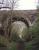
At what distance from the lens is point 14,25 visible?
230 centimetres

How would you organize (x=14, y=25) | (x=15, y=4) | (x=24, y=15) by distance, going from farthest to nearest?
(x=15, y=4) < (x=24, y=15) < (x=14, y=25)

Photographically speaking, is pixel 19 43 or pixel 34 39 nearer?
pixel 34 39

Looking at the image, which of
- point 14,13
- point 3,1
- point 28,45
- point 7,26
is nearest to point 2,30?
point 7,26

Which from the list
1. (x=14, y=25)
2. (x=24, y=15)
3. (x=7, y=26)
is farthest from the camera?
(x=24, y=15)

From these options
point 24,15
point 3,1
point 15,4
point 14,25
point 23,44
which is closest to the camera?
point 23,44

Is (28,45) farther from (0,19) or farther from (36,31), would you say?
(0,19)

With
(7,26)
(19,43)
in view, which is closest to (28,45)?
(19,43)

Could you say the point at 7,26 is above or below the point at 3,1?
below

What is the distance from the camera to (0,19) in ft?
8.69

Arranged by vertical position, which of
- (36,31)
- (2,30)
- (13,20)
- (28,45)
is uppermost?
(36,31)

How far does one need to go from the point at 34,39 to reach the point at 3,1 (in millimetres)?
→ 2536

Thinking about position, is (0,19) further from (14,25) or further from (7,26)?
(14,25)

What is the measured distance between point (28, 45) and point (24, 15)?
5.29ft

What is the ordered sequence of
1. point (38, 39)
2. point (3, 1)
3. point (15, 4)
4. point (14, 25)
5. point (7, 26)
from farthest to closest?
1. point (3, 1)
2. point (15, 4)
3. point (7, 26)
4. point (14, 25)
5. point (38, 39)
